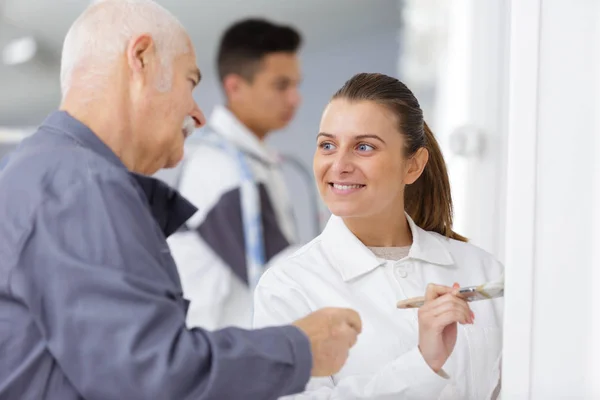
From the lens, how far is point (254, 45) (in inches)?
70.2

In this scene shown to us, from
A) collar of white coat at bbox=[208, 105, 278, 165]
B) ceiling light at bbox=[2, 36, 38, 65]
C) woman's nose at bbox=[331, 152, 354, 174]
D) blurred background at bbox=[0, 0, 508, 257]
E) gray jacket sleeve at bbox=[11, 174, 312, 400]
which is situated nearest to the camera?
gray jacket sleeve at bbox=[11, 174, 312, 400]

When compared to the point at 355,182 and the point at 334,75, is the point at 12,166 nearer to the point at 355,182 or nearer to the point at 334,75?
the point at 355,182

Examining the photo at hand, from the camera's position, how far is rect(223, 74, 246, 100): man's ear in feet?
5.73

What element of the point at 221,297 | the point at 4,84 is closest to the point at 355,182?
the point at 221,297

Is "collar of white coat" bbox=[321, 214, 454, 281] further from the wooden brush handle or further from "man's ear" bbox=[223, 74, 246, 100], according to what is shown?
"man's ear" bbox=[223, 74, 246, 100]

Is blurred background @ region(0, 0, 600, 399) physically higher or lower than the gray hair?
lower

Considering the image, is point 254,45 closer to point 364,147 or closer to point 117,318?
point 364,147

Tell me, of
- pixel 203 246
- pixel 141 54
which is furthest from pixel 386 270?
pixel 203 246

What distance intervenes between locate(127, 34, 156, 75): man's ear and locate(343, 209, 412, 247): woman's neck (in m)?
0.19

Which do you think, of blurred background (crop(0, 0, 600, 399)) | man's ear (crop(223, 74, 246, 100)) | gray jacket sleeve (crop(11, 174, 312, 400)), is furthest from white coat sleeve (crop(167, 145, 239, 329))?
gray jacket sleeve (crop(11, 174, 312, 400))

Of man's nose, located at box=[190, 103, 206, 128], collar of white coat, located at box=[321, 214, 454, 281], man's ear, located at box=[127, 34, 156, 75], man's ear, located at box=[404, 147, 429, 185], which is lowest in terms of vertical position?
collar of white coat, located at box=[321, 214, 454, 281]

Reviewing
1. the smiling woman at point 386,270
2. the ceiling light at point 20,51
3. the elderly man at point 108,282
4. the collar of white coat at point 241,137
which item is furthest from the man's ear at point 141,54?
the ceiling light at point 20,51

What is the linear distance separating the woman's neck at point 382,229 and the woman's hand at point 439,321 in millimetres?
76

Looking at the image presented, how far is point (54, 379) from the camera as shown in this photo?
573mm
